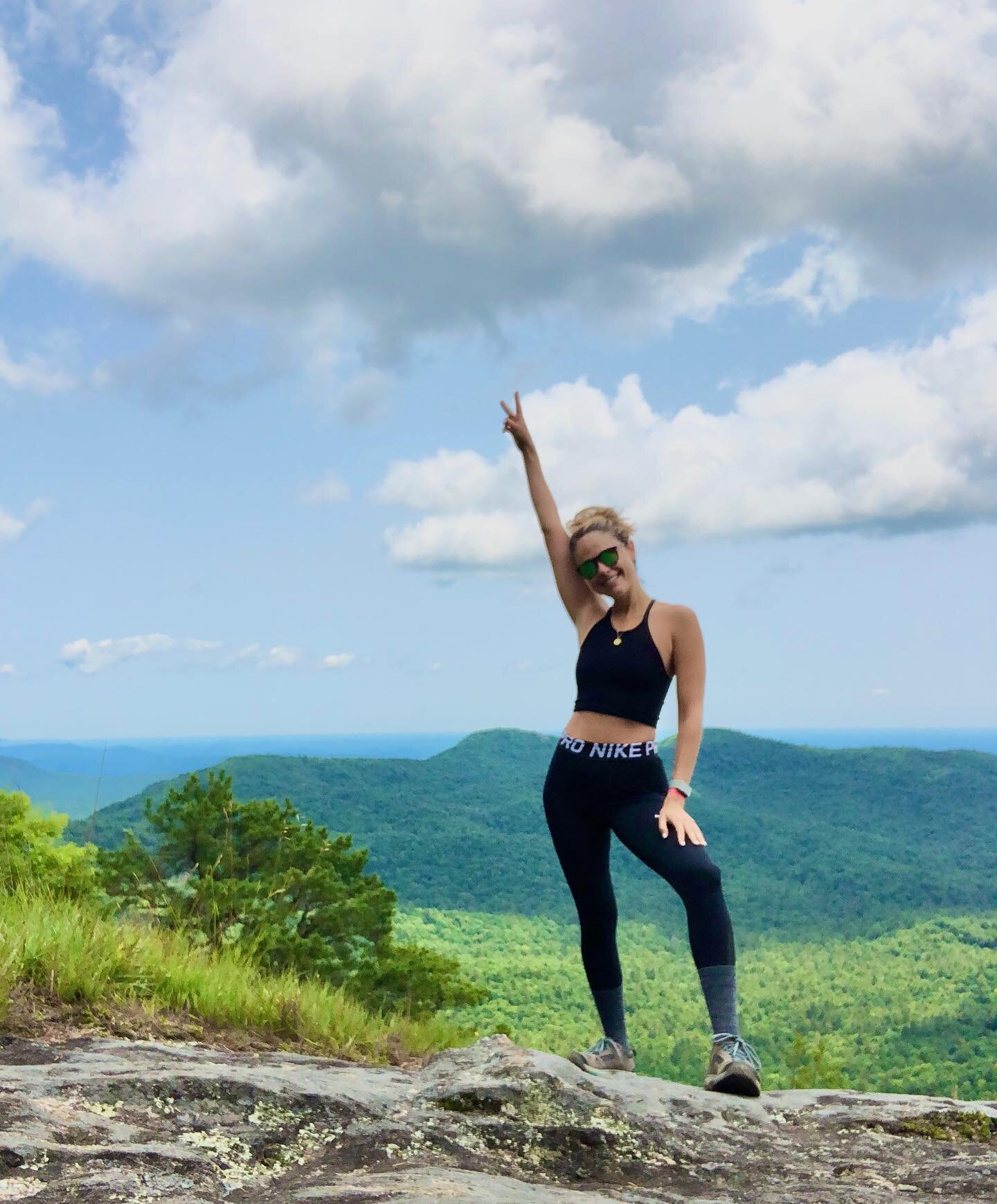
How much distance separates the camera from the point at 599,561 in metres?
4.77

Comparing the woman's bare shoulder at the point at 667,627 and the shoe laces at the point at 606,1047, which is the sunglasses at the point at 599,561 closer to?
the woman's bare shoulder at the point at 667,627

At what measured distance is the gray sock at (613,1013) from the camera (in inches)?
189

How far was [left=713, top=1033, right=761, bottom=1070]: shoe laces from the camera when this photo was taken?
13.9ft

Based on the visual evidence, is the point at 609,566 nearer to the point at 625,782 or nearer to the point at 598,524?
the point at 598,524

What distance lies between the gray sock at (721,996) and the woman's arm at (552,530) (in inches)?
67.3

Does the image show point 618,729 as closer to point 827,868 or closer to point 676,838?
point 676,838

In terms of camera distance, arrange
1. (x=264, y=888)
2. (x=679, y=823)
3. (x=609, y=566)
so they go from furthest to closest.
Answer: (x=264, y=888) < (x=609, y=566) < (x=679, y=823)

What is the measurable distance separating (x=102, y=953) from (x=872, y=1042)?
80543 millimetres

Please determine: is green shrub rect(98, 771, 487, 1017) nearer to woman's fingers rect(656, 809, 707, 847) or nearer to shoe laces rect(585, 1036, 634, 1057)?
shoe laces rect(585, 1036, 634, 1057)

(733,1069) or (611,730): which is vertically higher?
(611,730)

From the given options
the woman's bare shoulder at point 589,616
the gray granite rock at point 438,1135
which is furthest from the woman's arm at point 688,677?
the gray granite rock at point 438,1135

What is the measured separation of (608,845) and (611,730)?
1.88 ft

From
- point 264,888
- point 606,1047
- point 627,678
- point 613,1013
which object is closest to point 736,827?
point 264,888

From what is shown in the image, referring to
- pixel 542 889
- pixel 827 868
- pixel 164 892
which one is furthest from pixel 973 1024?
pixel 164 892
